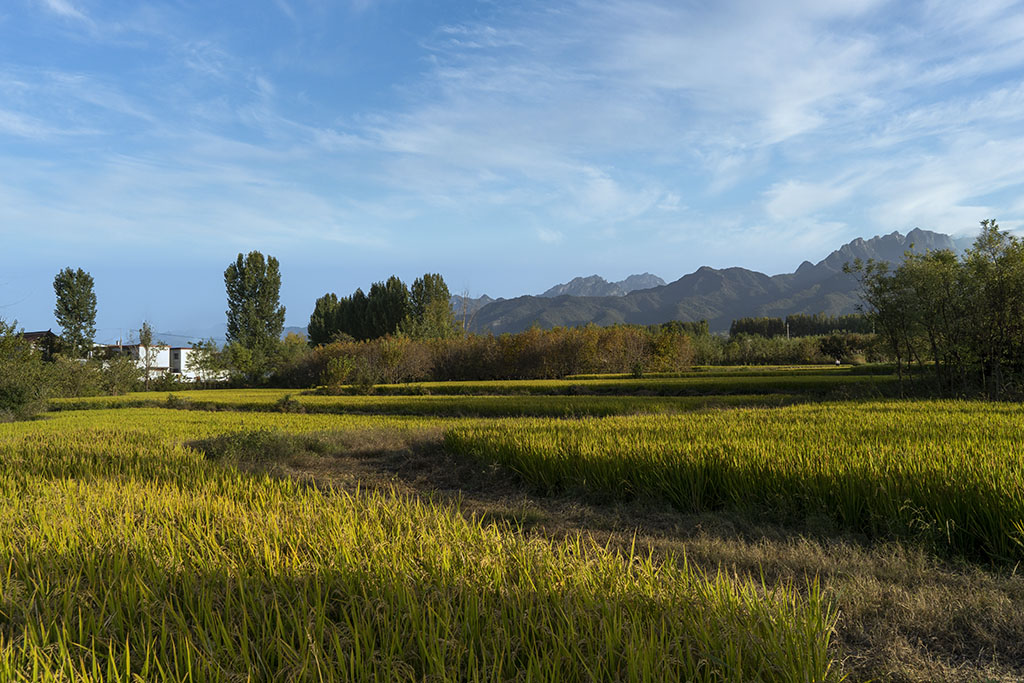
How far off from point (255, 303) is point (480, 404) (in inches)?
1633

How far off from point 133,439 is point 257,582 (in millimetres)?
9702

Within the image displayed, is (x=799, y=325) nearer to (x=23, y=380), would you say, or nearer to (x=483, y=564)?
(x=23, y=380)

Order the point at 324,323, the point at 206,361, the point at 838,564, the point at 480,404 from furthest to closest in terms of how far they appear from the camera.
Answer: the point at 324,323 → the point at 206,361 → the point at 480,404 → the point at 838,564

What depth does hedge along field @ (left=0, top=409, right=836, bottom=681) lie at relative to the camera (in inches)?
80.7

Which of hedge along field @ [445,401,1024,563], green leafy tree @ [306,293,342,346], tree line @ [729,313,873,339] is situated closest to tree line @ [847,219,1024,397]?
hedge along field @ [445,401,1024,563]

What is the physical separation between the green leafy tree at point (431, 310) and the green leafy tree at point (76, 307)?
30242 mm

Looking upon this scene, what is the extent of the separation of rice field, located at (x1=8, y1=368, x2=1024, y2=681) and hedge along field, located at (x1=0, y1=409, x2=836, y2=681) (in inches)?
0.6

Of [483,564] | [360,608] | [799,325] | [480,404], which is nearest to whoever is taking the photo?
[360,608]

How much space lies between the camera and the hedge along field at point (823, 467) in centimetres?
440

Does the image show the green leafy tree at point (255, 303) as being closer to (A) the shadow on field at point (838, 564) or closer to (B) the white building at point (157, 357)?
(B) the white building at point (157, 357)

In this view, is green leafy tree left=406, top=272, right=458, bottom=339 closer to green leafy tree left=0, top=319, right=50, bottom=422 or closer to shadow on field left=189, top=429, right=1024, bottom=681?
green leafy tree left=0, top=319, right=50, bottom=422

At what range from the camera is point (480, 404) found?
17875 millimetres

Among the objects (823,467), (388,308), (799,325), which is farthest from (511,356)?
(799,325)

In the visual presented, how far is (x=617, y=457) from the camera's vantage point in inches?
255
